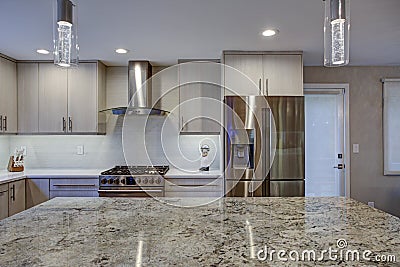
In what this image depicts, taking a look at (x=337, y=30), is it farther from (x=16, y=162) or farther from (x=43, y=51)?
→ (x=16, y=162)

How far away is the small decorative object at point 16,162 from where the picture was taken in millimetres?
4066

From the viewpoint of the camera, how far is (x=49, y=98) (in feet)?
13.6

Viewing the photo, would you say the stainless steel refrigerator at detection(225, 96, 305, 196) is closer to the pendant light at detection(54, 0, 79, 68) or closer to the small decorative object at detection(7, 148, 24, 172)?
the pendant light at detection(54, 0, 79, 68)

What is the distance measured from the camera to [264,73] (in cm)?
375

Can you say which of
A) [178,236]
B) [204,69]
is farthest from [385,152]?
[178,236]

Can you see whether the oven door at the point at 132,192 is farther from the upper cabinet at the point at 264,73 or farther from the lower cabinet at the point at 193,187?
the upper cabinet at the point at 264,73

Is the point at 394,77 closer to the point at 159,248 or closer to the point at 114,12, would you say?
the point at 114,12

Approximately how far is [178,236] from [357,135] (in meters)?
3.94

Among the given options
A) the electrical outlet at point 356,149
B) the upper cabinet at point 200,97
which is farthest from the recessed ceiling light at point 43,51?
the electrical outlet at point 356,149

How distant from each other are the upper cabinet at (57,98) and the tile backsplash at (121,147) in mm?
350

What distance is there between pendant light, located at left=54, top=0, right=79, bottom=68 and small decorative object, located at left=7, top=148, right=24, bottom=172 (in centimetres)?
299

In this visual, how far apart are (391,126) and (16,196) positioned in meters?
4.78

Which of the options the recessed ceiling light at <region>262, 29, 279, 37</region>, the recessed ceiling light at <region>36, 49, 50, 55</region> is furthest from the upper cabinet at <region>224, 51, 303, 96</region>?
the recessed ceiling light at <region>36, 49, 50, 55</region>

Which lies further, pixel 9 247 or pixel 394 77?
pixel 394 77
